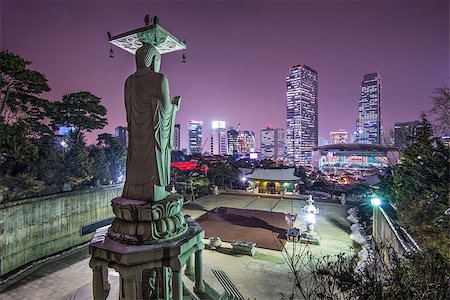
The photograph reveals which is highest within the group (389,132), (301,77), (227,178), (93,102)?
(301,77)

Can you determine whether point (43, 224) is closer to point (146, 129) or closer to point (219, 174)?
point (146, 129)

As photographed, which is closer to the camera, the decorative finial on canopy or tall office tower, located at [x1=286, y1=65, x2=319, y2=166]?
the decorative finial on canopy

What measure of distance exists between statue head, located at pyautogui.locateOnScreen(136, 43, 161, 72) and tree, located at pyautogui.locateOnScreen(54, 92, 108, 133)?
69.9 feet

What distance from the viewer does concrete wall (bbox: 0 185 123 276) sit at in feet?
42.5

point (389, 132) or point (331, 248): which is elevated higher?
point (389, 132)

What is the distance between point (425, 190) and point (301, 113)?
Answer: 18003 centimetres

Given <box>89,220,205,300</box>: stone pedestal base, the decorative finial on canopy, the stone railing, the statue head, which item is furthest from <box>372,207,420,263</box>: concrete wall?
the decorative finial on canopy

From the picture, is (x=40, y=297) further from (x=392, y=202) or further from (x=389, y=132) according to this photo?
(x=389, y=132)

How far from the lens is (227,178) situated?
1393 inches

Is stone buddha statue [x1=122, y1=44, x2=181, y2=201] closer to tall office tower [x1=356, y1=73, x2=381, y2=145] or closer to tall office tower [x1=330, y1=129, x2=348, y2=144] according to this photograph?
tall office tower [x1=356, y1=73, x2=381, y2=145]

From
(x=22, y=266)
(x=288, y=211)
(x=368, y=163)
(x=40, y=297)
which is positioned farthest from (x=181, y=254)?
(x=368, y=163)

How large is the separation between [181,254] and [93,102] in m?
24.7

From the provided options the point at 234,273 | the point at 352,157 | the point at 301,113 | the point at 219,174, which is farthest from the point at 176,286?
the point at 301,113

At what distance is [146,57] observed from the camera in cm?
634
